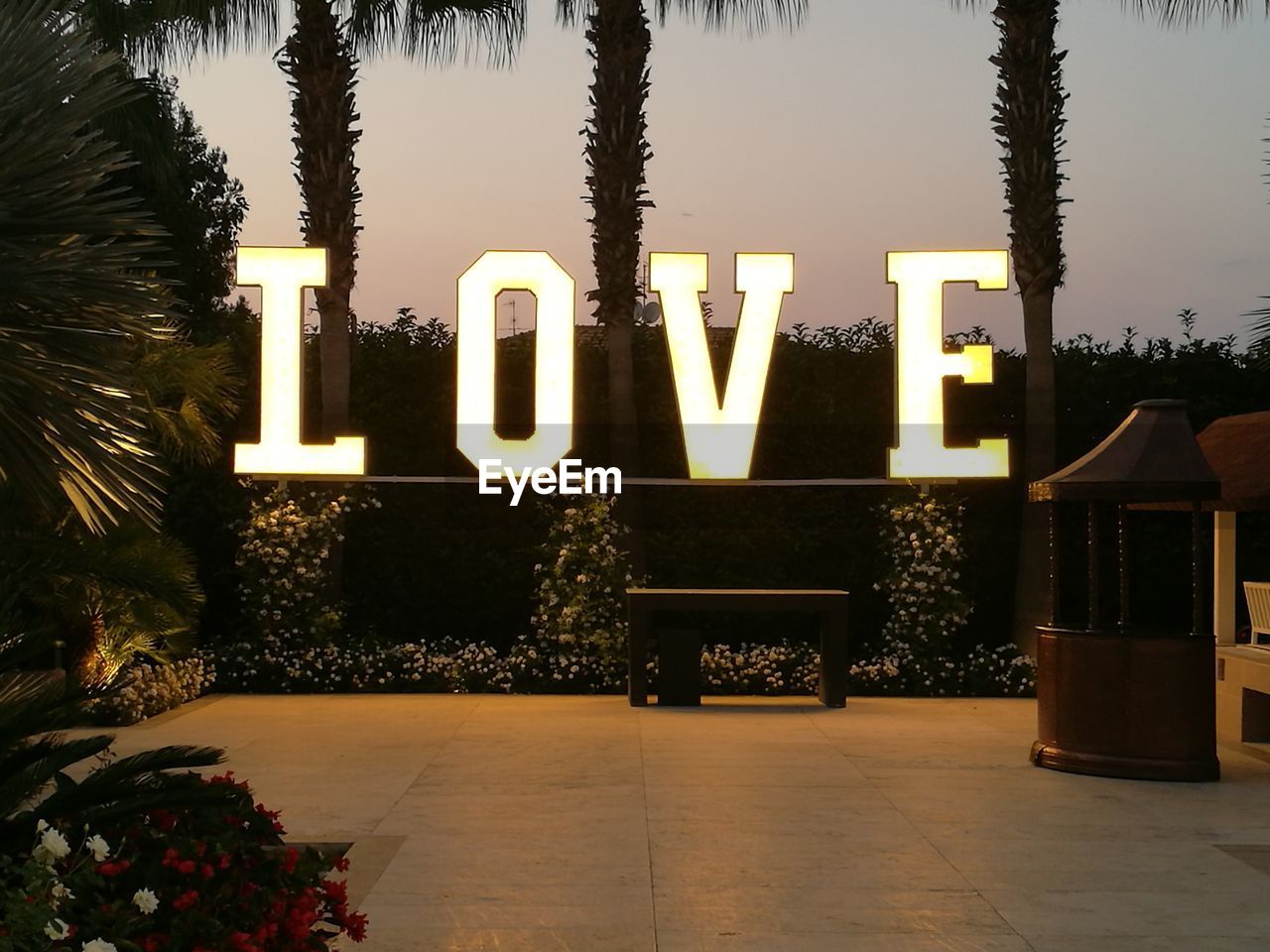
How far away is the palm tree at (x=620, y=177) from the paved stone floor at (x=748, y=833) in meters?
4.17

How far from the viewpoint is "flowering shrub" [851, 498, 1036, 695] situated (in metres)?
16.2

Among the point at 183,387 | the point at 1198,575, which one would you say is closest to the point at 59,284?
the point at 1198,575

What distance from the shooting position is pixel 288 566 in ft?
53.8

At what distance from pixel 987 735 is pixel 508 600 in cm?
636

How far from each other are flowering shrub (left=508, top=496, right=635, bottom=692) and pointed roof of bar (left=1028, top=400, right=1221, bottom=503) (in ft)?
20.1

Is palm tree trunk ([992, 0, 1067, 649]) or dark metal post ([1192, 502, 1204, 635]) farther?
palm tree trunk ([992, 0, 1067, 649])

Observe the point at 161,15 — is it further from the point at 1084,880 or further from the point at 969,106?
the point at 1084,880

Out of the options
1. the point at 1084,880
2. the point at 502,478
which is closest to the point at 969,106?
the point at 502,478

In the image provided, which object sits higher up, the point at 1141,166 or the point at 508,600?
the point at 1141,166

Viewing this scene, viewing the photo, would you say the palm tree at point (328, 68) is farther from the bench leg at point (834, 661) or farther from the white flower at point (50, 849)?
the white flower at point (50, 849)

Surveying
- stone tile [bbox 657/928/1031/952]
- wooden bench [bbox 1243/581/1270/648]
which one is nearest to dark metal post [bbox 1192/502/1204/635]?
wooden bench [bbox 1243/581/1270/648]

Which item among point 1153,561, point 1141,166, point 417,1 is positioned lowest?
point 1153,561

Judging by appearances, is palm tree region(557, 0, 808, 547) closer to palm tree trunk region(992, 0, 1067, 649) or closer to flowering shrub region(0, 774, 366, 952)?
palm tree trunk region(992, 0, 1067, 649)

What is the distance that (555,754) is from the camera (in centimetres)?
1161
